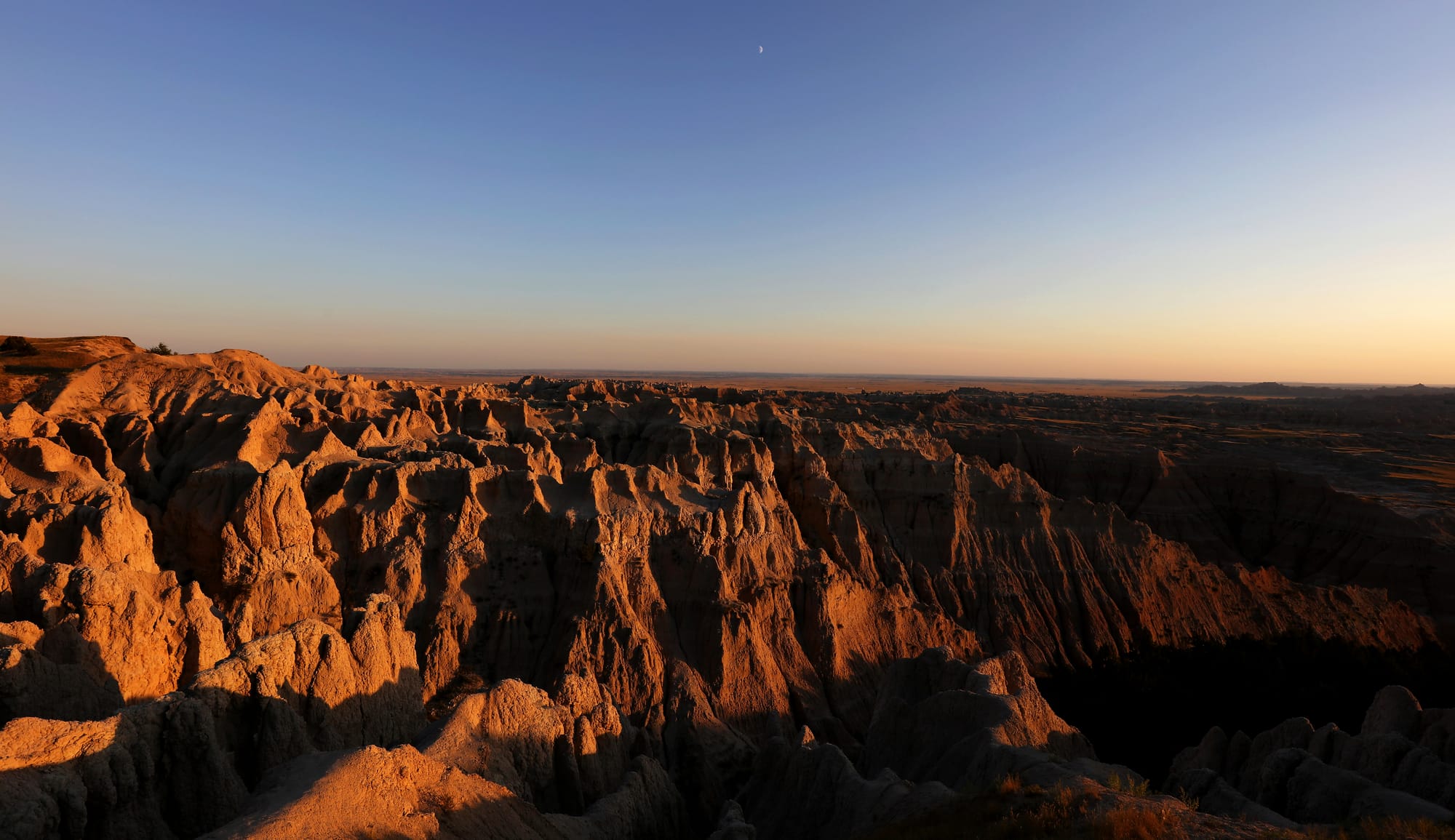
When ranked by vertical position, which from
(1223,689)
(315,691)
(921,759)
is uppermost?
(315,691)

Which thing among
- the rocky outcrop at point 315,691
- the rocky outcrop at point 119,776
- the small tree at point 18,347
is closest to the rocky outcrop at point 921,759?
the rocky outcrop at point 315,691

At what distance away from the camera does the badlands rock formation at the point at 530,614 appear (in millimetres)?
11203

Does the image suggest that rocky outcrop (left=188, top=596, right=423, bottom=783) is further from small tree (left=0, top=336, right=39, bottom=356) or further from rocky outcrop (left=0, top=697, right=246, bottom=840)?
small tree (left=0, top=336, right=39, bottom=356)

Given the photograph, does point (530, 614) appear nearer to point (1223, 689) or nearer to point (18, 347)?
point (1223, 689)

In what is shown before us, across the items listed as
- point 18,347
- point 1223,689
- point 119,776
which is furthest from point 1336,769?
point 18,347

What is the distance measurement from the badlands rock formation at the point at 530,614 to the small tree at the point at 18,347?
12228mm

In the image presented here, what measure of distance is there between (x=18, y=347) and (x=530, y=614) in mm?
47265

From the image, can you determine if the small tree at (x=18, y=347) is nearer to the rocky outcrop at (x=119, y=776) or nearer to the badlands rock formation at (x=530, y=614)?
the badlands rock formation at (x=530, y=614)

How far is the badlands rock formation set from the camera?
36.8ft

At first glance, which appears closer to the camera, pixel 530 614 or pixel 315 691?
pixel 315 691

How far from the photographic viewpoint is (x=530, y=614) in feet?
76.2

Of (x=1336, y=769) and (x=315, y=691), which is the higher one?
(x=315, y=691)

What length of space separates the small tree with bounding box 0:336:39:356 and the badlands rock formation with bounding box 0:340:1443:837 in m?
12.2

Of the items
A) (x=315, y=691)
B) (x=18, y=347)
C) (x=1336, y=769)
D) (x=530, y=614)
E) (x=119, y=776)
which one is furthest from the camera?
(x=18, y=347)
